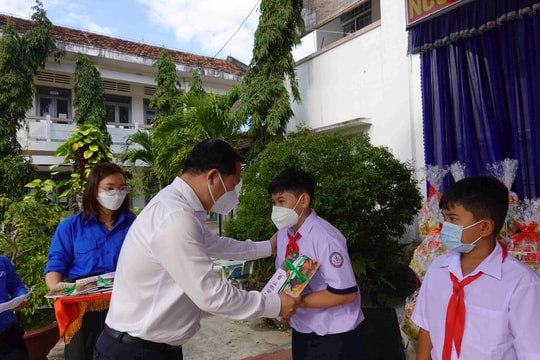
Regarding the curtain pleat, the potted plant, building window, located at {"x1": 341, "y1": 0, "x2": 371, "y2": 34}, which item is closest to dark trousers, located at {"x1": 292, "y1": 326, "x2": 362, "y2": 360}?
the curtain pleat

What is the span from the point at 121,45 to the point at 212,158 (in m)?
16.5

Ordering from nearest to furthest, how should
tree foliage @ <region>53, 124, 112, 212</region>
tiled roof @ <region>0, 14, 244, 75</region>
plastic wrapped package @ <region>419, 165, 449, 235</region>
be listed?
plastic wrapped package @ <region>419, 165, 449, 235</region>
tree foliage @ <region>53, 124, 112, 212</region>
tiled roof @ <region>0, 14, 244, 75</region>

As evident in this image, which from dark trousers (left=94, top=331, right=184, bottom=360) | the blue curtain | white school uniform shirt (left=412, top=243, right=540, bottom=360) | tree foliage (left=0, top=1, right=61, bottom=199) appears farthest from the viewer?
tree foliage (left=0, top=1, right=61, bottom=199)

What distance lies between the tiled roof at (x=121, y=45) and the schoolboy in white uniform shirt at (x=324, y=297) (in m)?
13.8

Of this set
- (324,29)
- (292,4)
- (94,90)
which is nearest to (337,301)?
(292,4)

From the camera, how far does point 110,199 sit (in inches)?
94.2

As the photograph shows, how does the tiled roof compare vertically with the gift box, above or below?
above

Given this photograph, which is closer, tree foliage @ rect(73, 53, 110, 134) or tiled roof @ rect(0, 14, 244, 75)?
tree foliage @ rect(73, 53, 110, 134)

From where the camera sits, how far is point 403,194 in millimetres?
4215

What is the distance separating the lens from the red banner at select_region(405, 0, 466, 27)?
3.22m

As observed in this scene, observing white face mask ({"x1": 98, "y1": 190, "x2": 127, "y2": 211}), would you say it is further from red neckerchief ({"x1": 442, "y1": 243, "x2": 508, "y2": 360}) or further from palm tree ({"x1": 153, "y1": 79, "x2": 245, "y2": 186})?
palm tree ({"x1": 153, "y1": 79, "x2": 245, "y2": 186})

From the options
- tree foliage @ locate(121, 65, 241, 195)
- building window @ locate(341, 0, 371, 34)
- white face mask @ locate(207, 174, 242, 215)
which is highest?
building window @ locate(341, 0, 371, 34)

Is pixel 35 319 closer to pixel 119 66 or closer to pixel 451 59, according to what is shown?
pixel 451 59

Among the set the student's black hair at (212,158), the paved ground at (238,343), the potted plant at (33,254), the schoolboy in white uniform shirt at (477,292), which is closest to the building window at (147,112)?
the potted plant at (33,254)
